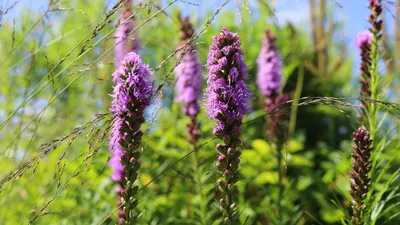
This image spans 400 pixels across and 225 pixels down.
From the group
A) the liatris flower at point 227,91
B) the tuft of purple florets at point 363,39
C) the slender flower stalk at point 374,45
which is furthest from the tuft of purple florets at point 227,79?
the tuft of purple florets at point 363,39

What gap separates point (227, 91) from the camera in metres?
1.54

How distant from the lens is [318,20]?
5.04m

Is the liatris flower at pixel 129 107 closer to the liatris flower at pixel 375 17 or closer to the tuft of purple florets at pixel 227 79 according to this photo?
the tuft of purple florets at pixel 227 79

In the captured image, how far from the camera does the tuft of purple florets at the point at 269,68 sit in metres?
3.35

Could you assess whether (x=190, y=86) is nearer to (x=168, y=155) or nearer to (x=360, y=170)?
(x=168, y=155)

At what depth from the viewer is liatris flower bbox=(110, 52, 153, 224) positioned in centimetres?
165

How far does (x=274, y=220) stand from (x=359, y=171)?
3.02 ft

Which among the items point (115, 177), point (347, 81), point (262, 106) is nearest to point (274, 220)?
point (115, 177)

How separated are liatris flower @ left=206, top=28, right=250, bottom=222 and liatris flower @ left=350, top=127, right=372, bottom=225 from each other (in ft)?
1.51

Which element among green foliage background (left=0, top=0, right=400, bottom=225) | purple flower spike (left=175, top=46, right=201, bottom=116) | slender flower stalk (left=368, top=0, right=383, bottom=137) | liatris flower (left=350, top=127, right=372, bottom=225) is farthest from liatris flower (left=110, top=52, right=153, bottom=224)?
purple flower spike (left=175, top=46, right=201, bottom=116)

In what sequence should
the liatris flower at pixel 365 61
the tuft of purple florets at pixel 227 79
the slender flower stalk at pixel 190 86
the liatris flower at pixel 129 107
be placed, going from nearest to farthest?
the tuft of purple florets at pixel 227 79, the liatris flower at pixel 129 107, the liatris flower at pixel 365 61, the slender flower stalk at pixel 190 86

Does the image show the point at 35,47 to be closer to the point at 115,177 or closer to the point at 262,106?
the point at 115,177

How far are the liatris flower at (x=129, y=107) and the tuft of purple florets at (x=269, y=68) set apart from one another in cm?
174

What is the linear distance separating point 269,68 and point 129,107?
72.3 inches
